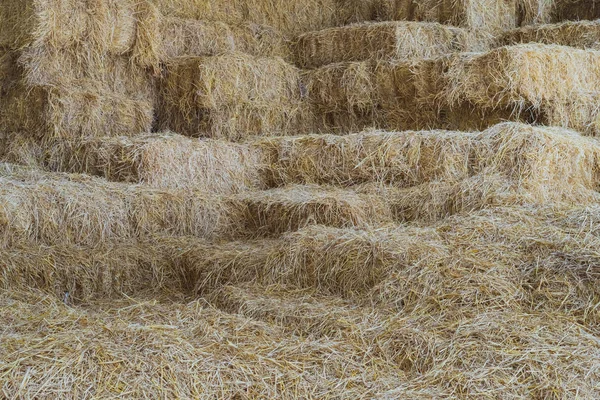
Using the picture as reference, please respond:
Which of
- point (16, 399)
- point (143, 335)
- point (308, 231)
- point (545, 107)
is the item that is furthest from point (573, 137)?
point (16, 399)

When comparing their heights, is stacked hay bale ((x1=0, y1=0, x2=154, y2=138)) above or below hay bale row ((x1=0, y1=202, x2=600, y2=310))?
above

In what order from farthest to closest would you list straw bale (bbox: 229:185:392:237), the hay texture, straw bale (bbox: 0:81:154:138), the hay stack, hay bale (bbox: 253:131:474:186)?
the hay stack → straw bale (bbox: 0:81:154:138) → hay bale (bbox: 253:131:474:186) → the hay texture → straw bale (bbox: 229:185:392:237)

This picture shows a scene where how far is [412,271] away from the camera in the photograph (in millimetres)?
3611

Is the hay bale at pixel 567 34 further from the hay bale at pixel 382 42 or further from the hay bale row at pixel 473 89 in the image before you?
the hay bale row at pixel 473 89

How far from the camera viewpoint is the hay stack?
22.4ft

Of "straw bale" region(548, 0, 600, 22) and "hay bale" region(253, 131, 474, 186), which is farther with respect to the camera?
"straw bale" region(548, 0, 600, 22)

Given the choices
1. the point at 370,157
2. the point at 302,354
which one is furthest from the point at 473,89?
Result: the point at 302,354

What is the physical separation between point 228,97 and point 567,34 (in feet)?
9.95

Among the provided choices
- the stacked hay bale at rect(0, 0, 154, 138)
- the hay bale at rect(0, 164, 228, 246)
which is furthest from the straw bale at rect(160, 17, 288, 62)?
the hay bale at rect(0, 164, 228, 246)

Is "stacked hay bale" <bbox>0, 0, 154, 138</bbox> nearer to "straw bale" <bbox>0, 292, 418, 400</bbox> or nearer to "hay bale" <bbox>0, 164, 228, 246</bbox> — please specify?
"hay bale" <bbox>0, 164, 228, 246</bbox>

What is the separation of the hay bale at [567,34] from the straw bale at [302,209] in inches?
120

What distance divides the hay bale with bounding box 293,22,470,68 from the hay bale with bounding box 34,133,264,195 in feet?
6.16

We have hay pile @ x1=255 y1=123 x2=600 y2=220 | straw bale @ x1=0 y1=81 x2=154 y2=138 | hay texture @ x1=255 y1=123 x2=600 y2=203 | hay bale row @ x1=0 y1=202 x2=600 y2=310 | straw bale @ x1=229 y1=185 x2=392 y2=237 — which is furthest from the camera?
straw bale @ x1=0 y1=81 x2=154 y2=138

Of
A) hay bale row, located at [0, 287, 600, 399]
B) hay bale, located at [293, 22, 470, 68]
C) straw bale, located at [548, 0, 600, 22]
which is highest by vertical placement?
straw bale, located at [548, 0, 600, 22]
